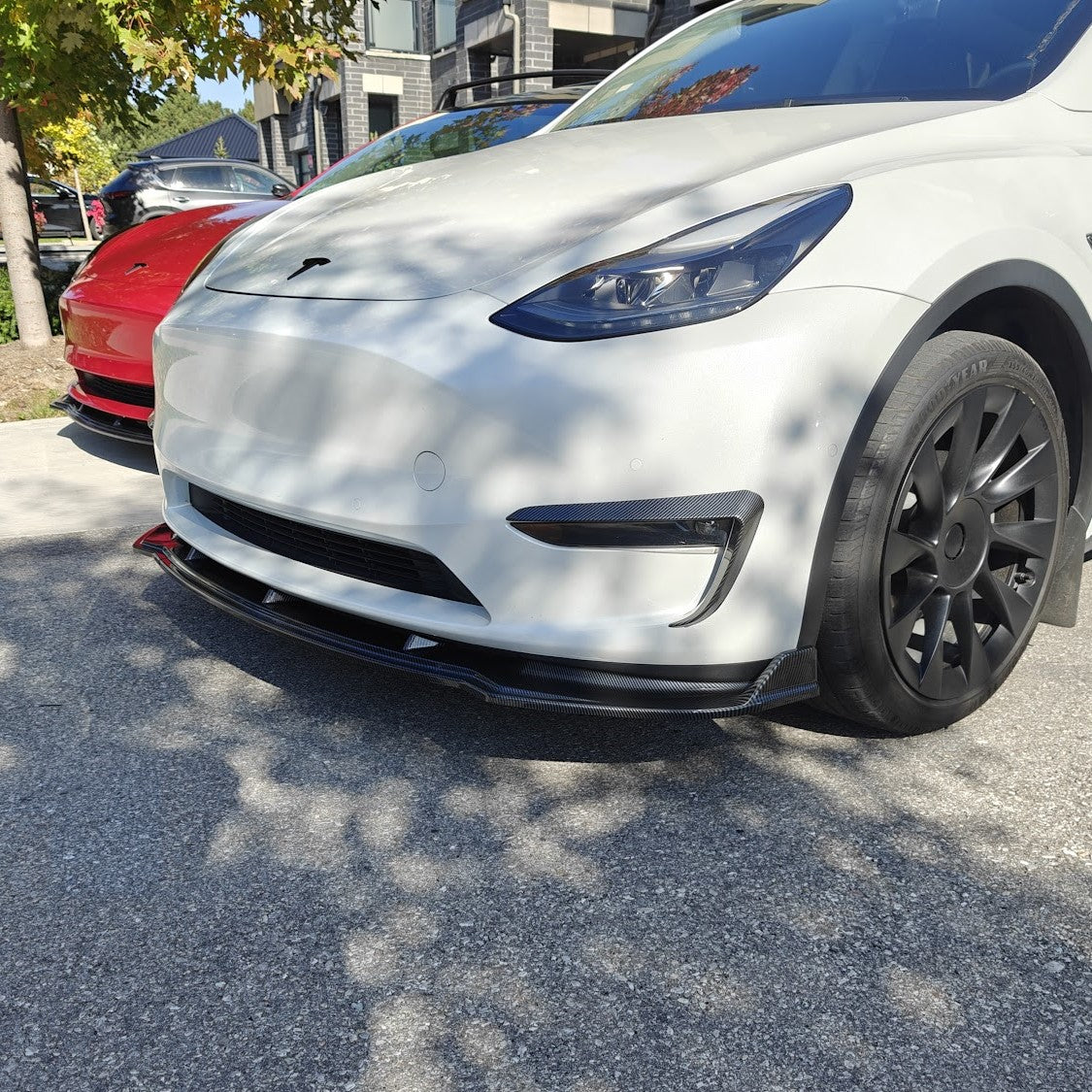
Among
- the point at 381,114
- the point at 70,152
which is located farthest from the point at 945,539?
the point at 381,114

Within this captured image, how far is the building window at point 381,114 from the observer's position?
76.7ft

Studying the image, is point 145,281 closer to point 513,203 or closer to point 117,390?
point 117,390

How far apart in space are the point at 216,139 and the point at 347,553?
47685 mm

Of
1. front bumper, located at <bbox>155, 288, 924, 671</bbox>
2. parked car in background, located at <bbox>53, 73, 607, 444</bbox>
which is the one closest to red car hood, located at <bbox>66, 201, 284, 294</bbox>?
parked car in background, located at <bbox>53, 73, 607, 444</bbox>

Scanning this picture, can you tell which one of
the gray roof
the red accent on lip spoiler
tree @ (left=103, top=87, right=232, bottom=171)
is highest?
the red accent on lip spoiler

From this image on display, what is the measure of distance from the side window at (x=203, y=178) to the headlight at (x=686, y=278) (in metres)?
11.9

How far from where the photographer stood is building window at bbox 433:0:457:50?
67.7ft

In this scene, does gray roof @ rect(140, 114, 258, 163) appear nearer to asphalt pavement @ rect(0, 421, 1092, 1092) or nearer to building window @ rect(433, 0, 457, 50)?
building window @ rect(433, 0, 457, 50)

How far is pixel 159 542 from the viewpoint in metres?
3.03

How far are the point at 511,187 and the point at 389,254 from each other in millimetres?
365

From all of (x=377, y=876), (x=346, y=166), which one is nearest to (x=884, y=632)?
(x=377, y=876)

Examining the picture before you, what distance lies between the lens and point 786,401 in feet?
6.66

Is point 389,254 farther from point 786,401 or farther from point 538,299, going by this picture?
point 786,401

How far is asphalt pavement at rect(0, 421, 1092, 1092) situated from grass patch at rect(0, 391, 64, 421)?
3.85 meters
